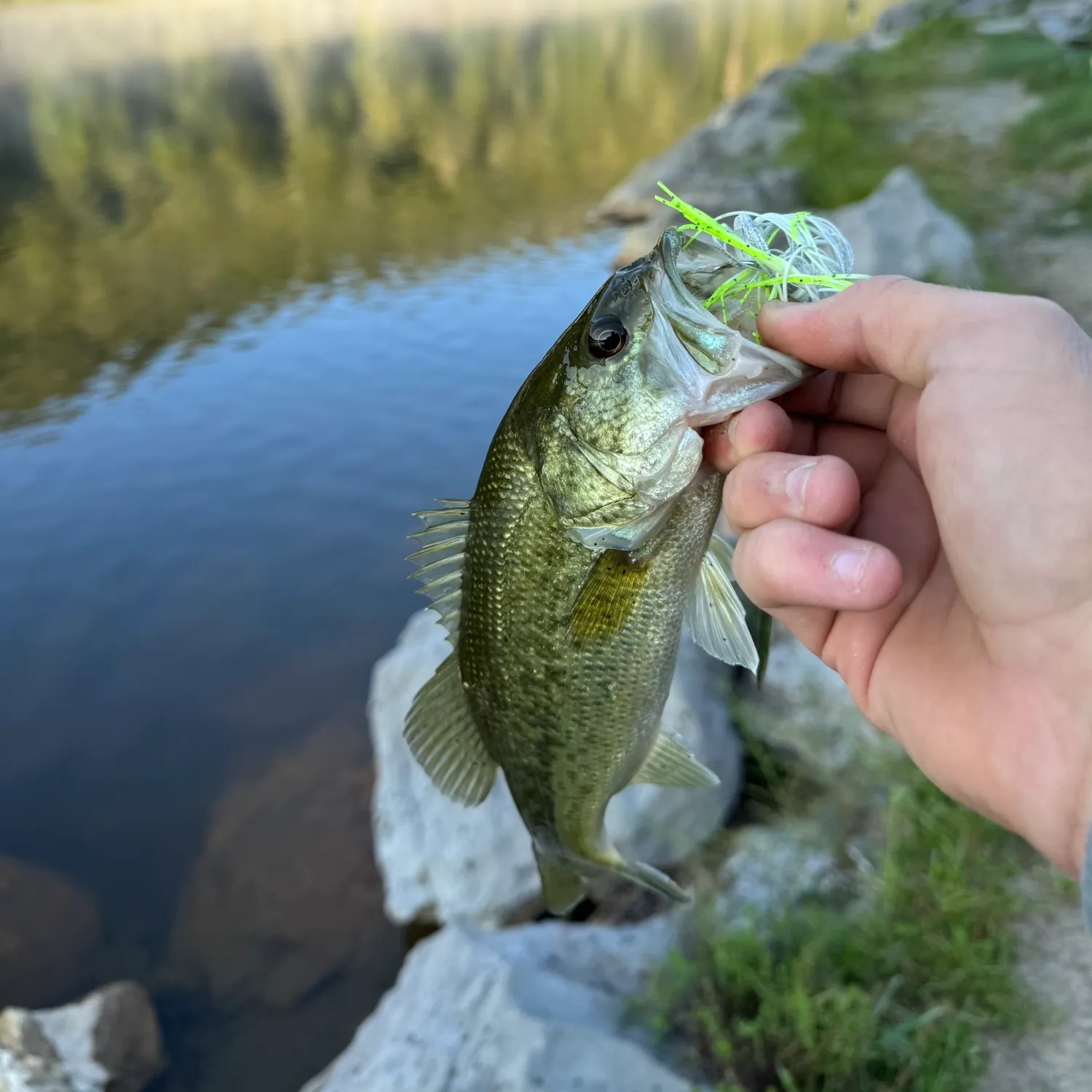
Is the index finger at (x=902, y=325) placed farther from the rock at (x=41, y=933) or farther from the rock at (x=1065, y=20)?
the rock at (x=1065, y=20)

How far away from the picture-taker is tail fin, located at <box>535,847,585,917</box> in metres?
2.69

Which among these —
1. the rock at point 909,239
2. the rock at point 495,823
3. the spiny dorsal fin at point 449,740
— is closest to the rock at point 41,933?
the rock at point 495,823

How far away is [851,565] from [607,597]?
62cm

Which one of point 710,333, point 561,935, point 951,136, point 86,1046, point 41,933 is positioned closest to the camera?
point 710,333

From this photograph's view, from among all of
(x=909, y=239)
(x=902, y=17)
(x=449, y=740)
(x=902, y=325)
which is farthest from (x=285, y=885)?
(x=902, y=17)

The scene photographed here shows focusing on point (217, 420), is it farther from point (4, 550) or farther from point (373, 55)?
point (373, 55)

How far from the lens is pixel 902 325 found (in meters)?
1.85

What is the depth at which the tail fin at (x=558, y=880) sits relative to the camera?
2.69 m

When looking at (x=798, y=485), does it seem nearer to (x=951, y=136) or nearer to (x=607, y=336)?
(x=607, y=336)

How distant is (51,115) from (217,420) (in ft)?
75.4

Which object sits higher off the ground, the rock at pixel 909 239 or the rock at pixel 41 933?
the rock at pixel 909 239

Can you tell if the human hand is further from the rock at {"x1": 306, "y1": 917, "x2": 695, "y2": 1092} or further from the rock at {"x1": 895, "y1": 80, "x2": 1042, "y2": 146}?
the rock at {"x1": 895, "y1": 80, "x2": 1042, "y2": 146}

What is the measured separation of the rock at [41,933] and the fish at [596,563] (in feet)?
13.6

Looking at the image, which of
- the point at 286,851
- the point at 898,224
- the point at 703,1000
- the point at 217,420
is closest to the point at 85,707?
the point at 286,851
